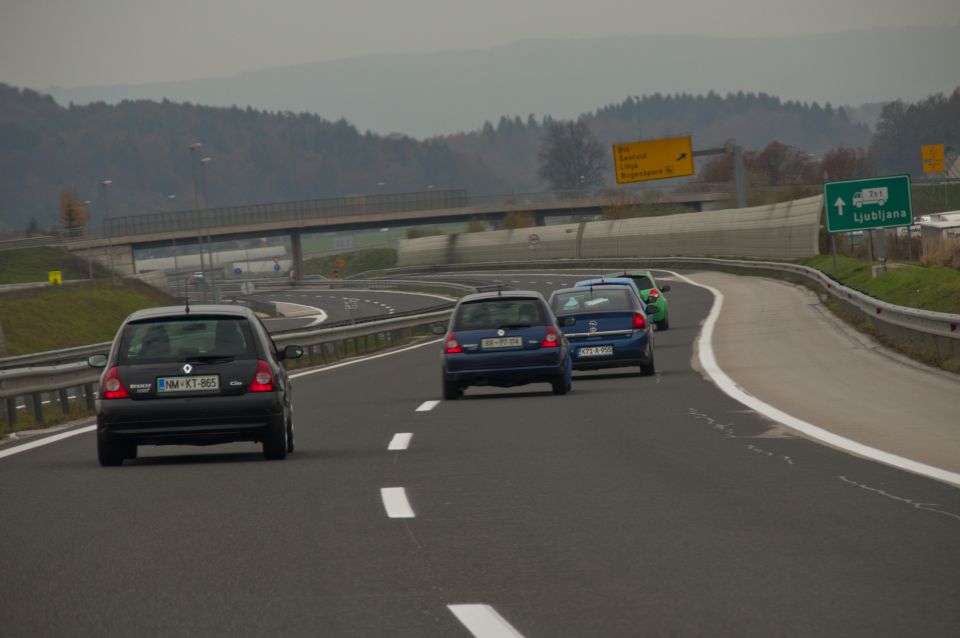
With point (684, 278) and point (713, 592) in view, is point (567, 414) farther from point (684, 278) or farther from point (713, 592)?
point (684, 278)

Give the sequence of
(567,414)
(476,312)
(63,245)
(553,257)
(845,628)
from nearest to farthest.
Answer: (845,628) → (567,414) → (476,312) → (553,257) → (63,245)

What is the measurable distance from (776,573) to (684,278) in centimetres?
6636

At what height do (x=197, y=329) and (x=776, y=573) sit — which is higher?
(x=197, y=329)

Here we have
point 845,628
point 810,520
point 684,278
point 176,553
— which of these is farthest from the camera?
point 684,278

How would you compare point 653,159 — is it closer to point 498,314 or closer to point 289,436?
point 498,314

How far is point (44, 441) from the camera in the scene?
16297 millimetres

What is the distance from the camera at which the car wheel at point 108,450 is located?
1284 cm

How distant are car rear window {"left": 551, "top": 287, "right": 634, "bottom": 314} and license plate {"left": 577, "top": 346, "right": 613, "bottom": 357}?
0.60 meters

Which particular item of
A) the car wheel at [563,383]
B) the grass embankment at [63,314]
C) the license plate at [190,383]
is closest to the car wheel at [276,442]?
the license plate at [190,383]

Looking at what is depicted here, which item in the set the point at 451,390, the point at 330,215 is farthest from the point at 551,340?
the point at 330,215

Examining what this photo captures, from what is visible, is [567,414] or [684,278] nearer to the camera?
[567,414]

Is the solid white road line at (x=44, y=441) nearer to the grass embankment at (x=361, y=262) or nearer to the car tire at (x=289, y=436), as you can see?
the car tire at (x=289, y=436)

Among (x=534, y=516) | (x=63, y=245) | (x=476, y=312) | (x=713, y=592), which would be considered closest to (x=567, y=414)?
(x=476, y=312)

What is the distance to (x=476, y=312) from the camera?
20.1 meters
